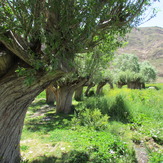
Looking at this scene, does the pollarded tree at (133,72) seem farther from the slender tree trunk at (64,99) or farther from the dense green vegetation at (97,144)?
the dense green vegetation at (97,144)

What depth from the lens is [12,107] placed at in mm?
3438

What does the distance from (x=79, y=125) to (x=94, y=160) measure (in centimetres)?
362

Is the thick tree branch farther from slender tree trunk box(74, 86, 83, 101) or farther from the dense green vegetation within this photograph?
slender tree trunk box(74, 86, 83, 101)

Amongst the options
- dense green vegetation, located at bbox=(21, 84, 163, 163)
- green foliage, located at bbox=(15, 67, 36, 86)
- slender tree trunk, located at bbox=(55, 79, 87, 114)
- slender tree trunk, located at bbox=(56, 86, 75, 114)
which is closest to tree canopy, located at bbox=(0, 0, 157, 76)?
green foliage, located at bbox=(15, 67, 36, 86)

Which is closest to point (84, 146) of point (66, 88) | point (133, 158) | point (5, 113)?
point (133, 158)

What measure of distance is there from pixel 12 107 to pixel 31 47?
1.52m

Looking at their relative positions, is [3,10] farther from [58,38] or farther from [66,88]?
[66,88]

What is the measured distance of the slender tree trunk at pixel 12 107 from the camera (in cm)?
329

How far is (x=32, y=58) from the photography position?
3.11 metres

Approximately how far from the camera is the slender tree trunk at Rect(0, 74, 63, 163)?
3295mm

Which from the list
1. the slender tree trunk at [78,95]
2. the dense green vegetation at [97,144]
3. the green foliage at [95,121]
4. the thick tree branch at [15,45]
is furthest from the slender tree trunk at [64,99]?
the thick tree branch at [15,45]

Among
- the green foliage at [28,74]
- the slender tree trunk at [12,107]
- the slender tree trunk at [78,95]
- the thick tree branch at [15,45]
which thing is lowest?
the slender tree trunk at [78,95]

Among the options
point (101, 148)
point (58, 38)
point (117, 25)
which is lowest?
point (101, 148)

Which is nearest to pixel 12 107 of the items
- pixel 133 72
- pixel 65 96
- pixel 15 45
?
pixel 15 45
